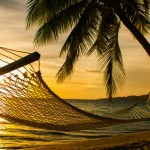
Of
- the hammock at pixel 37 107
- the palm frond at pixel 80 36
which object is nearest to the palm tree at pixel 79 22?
the palm frond at pixel 80 36

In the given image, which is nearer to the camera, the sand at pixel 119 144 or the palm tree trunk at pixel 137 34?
the palm tree trunk at pixel 137 34

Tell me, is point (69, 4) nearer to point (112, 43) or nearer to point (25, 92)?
point (112, 43)

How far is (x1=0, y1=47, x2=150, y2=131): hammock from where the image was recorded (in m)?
3.58

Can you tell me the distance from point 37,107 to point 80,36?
10.7ft

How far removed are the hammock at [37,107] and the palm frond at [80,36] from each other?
2754mm

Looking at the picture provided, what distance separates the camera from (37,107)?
4.10 m

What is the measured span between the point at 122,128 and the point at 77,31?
43.9ft

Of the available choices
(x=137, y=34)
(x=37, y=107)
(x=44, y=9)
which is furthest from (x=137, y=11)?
(x=37, y=107)

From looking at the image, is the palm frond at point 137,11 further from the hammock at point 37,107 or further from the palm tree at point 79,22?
the hammock at point 37,107

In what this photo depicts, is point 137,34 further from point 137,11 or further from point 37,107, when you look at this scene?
point 37,107

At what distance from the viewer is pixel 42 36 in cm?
728

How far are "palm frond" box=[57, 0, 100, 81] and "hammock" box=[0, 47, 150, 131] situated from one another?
2.75 m

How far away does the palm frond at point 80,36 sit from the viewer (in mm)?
7047

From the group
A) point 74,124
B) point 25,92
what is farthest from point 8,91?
point 74,124
